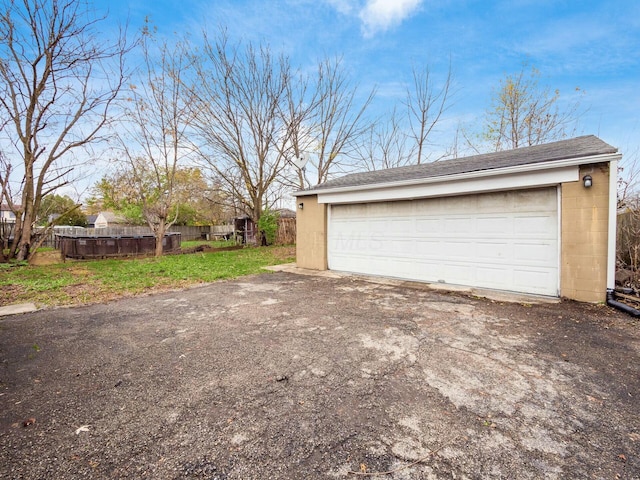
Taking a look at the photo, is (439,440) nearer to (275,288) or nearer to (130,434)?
(130,434)

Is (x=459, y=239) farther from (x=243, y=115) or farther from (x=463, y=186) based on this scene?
(x=243, y=115)

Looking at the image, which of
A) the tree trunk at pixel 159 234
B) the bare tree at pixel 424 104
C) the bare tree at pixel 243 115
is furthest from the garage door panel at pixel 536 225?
the tree trunk at pixel 159 234

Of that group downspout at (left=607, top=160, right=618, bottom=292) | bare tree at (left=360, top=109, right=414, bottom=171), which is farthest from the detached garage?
bare tree at (left=360, top=109, right=414, bottom=171)

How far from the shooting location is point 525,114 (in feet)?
44.5

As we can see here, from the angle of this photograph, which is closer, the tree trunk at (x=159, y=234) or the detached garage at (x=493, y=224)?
the detached garage at (x=493, y=224)

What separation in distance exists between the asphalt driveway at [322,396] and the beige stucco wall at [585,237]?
25.1 inches

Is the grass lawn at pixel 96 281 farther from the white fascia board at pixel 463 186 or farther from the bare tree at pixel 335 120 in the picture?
the bare tree at pixel 335 120

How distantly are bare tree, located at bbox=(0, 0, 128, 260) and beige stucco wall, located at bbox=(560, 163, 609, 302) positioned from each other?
45.4ft

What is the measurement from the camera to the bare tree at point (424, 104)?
13757 mm

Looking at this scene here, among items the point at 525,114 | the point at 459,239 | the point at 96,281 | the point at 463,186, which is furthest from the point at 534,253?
the point at 525,114

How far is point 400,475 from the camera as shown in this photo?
1534 mm

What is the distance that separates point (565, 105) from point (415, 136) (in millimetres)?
6343

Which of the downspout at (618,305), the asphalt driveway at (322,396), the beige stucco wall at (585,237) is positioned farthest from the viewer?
the beige stucco wall at (585,237)

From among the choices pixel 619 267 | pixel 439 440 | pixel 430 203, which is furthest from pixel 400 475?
pixel 619 267
